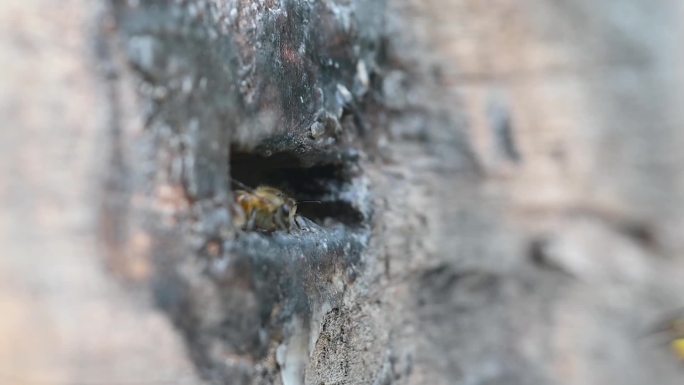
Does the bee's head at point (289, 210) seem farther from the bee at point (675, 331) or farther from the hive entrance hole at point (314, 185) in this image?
the bee at point (675, 331)

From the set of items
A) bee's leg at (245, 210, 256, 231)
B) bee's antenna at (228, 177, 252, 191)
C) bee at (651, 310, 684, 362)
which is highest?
bee's antenna at (228, 177, 252, 191)

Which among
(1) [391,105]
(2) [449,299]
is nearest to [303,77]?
(1) [391,105]

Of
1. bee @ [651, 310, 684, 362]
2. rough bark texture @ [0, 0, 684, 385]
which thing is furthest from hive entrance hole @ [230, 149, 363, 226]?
bee @ [651, 310, 684, 362]

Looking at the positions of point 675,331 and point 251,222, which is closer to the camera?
point 251,222

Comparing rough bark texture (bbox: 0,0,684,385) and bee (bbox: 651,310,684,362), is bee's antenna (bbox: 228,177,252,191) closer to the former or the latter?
rough bark texture (bbox: 0,0,684,385)

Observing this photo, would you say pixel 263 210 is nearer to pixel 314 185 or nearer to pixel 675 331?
pixel 314 185

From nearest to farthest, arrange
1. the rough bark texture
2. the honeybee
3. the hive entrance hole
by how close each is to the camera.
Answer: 1. the rough bark texture
2. the honeybee
3. the hive entrance hole

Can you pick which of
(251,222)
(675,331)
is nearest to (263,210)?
(251,222)
